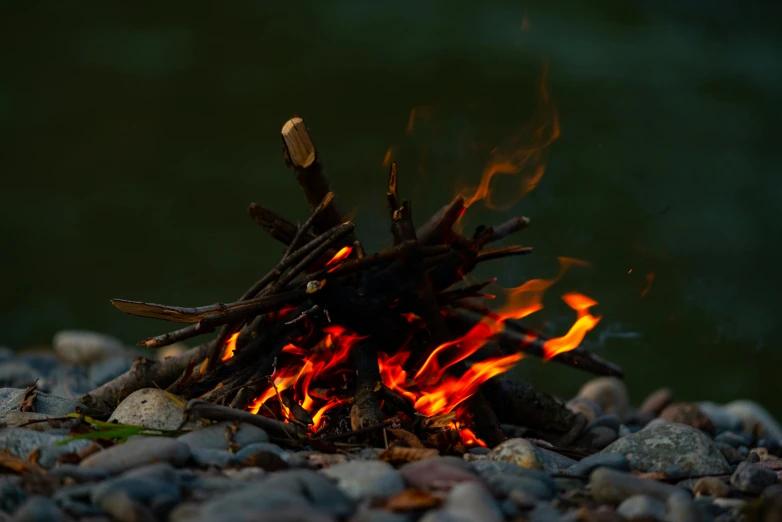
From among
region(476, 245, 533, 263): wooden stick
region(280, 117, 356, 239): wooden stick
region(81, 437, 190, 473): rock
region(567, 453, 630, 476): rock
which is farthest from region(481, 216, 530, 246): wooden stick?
region(81, 437, 190, 473): rock

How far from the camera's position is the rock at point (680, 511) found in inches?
107

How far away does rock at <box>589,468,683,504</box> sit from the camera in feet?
9.76

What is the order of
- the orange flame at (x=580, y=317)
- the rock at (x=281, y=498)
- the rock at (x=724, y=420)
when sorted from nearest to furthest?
the rock at (x=281, y=498), the orange flame at (x=580, y=317), the rock at (x=724, y=420)

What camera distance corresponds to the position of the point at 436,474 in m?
2.93

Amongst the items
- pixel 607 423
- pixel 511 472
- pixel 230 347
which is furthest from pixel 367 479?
pixel 607 423

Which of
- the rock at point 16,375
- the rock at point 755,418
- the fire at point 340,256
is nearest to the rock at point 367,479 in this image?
the fire at point 340,256

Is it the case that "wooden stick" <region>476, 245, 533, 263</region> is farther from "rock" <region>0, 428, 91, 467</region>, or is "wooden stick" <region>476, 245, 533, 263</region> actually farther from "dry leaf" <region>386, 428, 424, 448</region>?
"rock" <region>0, 428, 91, 467</region>

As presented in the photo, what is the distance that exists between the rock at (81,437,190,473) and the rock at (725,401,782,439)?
480cm

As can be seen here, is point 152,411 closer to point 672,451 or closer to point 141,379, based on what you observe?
point 141,379

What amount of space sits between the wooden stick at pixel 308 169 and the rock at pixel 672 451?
160 centimetres

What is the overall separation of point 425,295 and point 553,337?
125 cm

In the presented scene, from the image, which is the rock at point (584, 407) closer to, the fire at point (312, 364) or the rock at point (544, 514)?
the fire at point (312, 364)

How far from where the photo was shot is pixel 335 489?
268 cm

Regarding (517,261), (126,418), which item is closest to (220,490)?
(126,418)
